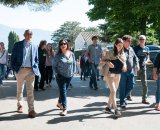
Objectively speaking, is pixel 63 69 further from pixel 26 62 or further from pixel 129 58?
pixel 129 58

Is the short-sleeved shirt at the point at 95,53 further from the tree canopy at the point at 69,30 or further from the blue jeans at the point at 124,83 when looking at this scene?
the tree canopy at the point at 69,30

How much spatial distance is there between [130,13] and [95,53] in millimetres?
12098

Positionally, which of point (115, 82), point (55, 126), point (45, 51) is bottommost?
point (55, 126)

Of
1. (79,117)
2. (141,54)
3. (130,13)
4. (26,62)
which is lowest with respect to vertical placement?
(79,117)

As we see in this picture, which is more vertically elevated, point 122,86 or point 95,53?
point 95,53

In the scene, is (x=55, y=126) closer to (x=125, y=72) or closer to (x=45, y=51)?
(x=125, y=72)

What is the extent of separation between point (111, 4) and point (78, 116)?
18.1 metres

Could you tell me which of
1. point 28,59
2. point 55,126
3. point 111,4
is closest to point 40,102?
point 28,59

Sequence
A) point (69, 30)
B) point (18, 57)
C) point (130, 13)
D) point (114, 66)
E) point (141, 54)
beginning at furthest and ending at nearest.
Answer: point (69, 30), point (130, 13), point (141, 54), point (114, 66), point (18, 57)

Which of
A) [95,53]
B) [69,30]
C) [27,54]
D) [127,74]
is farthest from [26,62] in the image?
[69,30]

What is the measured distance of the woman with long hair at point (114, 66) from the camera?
8.91 metres

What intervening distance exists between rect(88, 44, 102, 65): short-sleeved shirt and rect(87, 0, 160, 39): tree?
854 centimetres

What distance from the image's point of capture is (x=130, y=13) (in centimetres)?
2595

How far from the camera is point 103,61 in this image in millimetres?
9055
